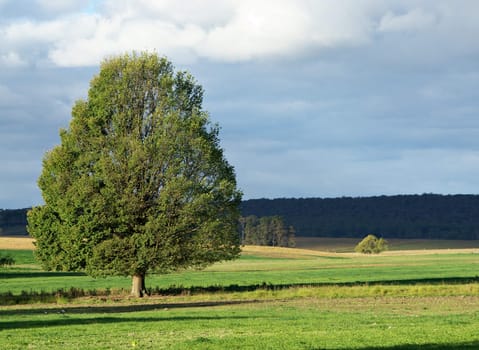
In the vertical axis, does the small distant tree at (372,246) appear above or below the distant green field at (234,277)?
above

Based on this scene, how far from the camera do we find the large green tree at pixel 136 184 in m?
47.9

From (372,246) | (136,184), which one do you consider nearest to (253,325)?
(136,184)

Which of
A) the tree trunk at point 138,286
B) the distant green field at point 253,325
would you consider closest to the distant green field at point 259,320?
the distant green field at point 253,325

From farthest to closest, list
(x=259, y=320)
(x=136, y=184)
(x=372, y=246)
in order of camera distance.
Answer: (x=372, y=246) < (x=136, y=184) < (x=259, y=320)

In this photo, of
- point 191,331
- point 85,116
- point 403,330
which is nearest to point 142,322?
point 191,331

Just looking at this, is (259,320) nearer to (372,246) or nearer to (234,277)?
(234,277)

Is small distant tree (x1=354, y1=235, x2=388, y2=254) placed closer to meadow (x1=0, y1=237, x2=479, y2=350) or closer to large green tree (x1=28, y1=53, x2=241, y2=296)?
meadow (x1=0, y1=237, x2=479, y2=350)

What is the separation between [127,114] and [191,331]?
23.3m

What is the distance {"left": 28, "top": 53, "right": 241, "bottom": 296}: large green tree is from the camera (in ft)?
157

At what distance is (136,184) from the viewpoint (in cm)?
4853

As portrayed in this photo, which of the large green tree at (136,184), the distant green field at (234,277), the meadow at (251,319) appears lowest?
the distant green field at (234,277)

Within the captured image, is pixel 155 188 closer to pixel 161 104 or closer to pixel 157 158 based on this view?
pixel 157 158

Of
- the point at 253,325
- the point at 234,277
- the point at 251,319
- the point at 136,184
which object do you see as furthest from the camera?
the point at 234,277

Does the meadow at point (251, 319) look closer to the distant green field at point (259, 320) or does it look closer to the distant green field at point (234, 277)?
the distant green field at point (259, 320)
